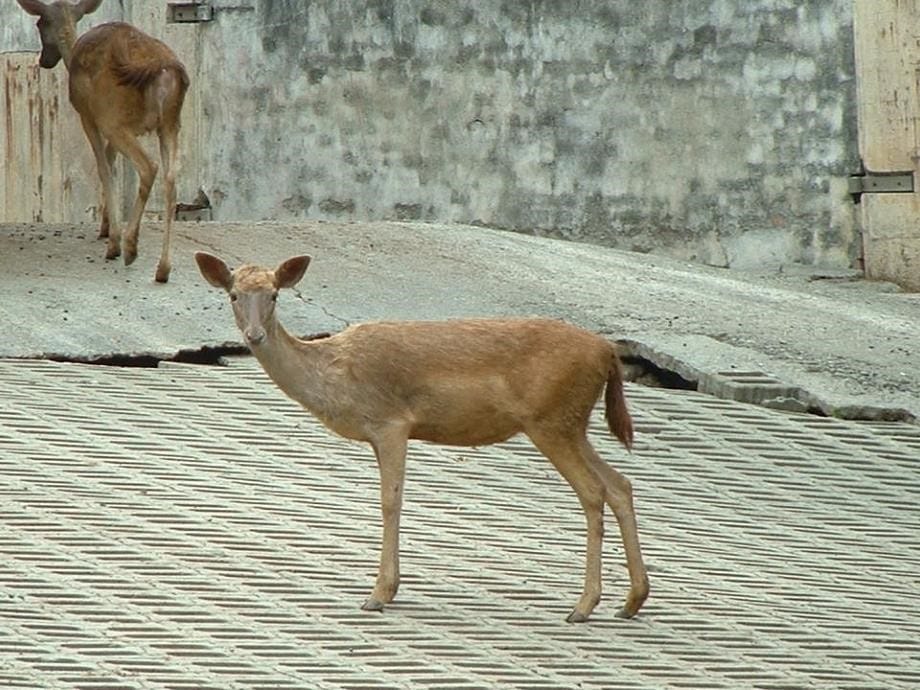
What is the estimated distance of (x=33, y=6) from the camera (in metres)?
14.5

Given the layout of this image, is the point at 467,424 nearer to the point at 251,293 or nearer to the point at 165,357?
the point at 251,293

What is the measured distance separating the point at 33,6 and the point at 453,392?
23.6 feet

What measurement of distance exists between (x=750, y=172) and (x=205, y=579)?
9.61 metres

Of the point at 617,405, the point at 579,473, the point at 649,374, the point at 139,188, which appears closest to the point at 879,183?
the point at 649,374

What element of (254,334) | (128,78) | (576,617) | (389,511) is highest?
(128,78)

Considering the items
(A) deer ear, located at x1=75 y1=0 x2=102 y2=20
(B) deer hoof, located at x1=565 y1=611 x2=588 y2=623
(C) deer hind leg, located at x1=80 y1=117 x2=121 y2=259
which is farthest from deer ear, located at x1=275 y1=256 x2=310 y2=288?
(A) deer ear, located at x1=75 y1=0 x2=102 y2=20

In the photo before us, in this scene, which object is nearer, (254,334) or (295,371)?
(254,334)

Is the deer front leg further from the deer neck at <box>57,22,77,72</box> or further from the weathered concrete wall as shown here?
the weathered concrete wall

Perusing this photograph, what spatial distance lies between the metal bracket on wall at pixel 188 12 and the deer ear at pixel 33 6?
3.38m

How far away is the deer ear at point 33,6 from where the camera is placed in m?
14.5

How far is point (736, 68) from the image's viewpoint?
55.8 ft

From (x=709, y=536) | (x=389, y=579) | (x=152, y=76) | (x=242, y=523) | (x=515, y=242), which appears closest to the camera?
(x=389, y=579)

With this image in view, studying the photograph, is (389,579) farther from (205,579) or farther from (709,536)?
(709,536)

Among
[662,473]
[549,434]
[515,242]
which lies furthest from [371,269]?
[549,434]
